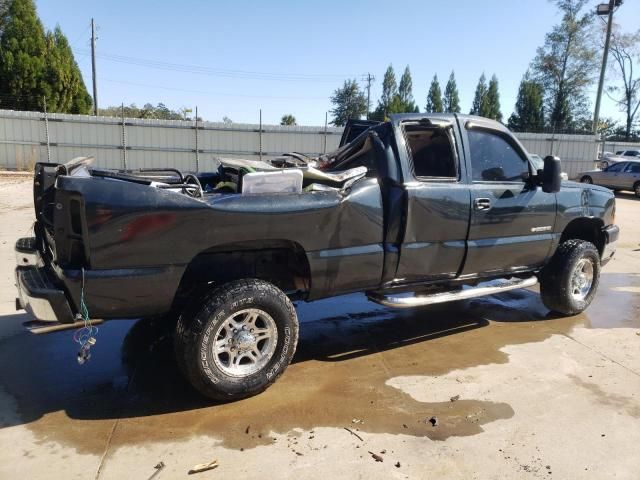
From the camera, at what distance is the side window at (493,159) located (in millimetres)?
4879

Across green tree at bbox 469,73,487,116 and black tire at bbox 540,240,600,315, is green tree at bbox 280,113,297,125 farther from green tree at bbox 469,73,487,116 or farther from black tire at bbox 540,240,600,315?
black tire at bbox 540,240,600,315

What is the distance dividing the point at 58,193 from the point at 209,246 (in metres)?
0.96

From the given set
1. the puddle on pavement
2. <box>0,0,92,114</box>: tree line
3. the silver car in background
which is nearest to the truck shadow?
the puddle on pavement

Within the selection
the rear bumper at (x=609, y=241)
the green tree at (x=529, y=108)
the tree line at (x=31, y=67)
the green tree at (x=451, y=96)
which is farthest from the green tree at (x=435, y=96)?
the rear bumper at (x=609, y=241)

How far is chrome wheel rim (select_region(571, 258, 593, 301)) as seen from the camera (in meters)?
5.73

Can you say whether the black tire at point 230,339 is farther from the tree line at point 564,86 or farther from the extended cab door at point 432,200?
the tree line at point 564,86

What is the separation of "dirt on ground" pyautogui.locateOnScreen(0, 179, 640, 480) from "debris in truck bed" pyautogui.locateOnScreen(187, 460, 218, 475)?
3 cm

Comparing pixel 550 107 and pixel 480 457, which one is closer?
pixel 480 457

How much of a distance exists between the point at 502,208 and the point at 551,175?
586mm

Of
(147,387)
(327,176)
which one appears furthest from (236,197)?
(147,387)

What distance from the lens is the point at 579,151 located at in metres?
27.4

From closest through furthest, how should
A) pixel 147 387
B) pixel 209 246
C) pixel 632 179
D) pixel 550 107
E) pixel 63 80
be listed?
1. pixel 209 246
2. pixel 147 387
3. pixel 632 179
4. pixel 63 80
5. pixel 550 107

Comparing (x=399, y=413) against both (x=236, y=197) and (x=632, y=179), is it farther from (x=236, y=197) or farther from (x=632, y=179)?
(x=632, y=179)

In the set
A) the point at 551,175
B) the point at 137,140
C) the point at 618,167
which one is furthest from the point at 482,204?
the point at 618,167
